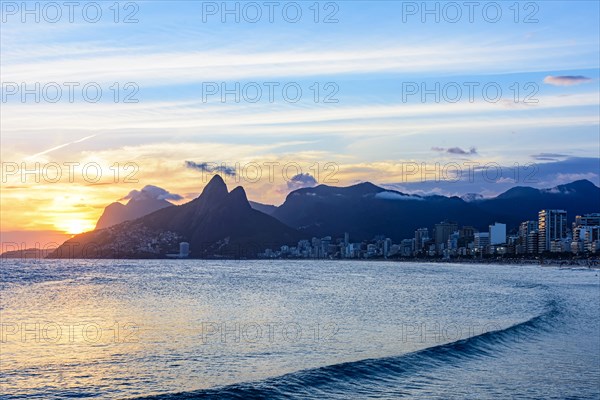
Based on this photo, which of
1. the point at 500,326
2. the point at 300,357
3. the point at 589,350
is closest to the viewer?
the point at 300,357

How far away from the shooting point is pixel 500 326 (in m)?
43.6

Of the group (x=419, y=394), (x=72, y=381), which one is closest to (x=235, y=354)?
(x=72, y=381)

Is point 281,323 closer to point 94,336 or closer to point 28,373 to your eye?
point 94,336

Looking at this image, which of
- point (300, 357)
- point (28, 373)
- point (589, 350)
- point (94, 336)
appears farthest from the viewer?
point (94, 336)

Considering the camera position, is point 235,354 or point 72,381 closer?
point 72,381

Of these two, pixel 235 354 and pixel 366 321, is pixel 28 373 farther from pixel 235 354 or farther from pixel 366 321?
pixel 366 321

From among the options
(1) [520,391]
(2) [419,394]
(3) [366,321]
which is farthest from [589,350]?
(3) [366,321]

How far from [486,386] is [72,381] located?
48.9 ft

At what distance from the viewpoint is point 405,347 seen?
33562 mm

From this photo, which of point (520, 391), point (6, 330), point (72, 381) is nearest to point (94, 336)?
point (6, 330)

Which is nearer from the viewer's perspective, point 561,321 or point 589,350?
point 589,350

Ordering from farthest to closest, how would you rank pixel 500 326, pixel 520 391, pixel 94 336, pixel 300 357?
1. pixel 500 326
2. pixel 94 336
3. pixel 300 357
4. pixel 520 391

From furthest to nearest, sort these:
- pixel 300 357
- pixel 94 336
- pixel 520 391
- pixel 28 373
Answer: pixel 94 336 → pixel 300 357 → pixel 28 373 → pixel 520 391

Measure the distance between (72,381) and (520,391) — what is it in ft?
51.7
